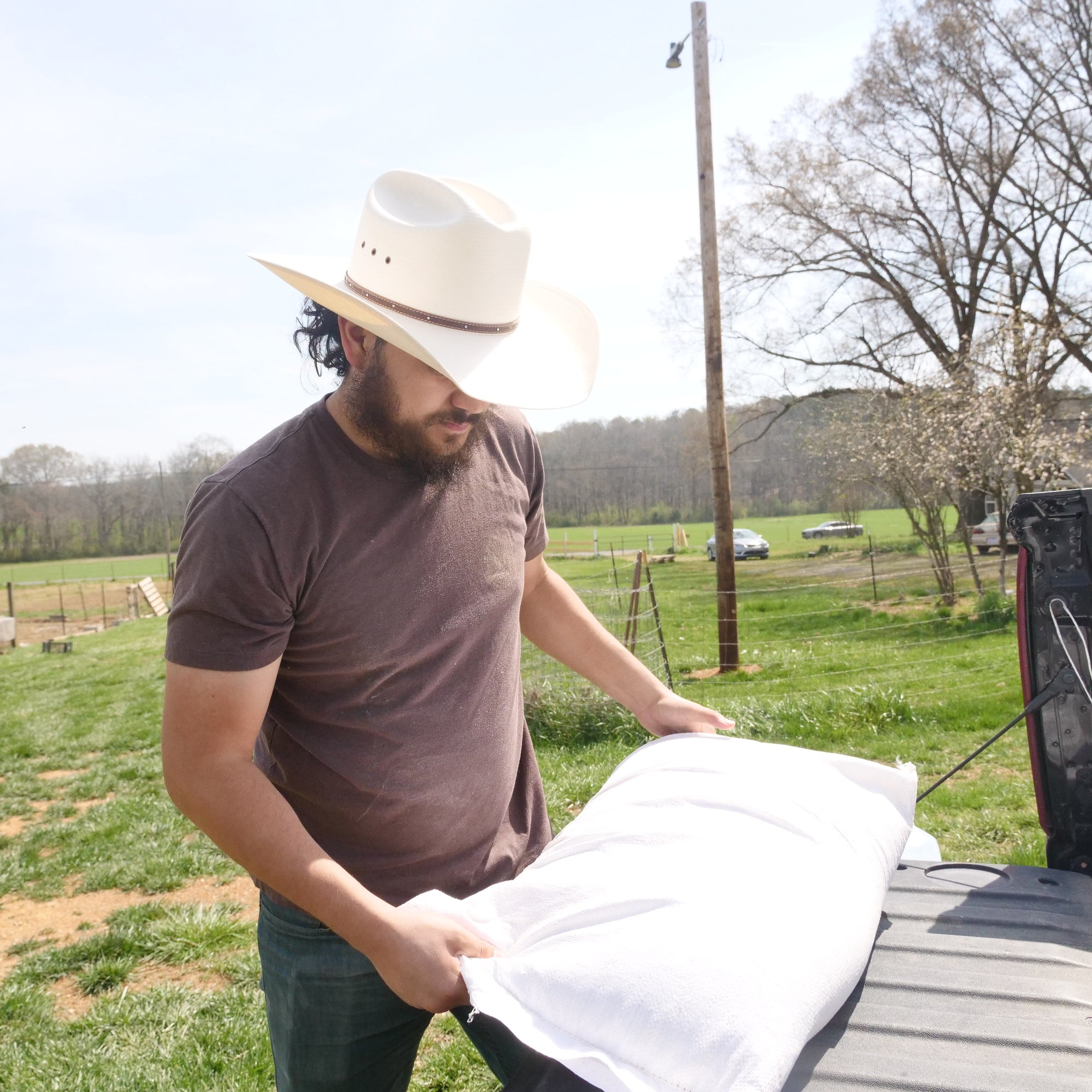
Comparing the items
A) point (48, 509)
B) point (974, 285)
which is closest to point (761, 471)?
point (974, 285)

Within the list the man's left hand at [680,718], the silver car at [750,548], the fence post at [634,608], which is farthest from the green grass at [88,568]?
the man's left hand at [680,718]

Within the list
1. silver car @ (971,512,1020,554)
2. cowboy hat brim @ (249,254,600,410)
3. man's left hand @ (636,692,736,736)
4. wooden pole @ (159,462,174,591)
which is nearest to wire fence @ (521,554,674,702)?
man's left hand @ (636,692,736,736)

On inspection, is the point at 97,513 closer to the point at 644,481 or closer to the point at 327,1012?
the point at 644,481

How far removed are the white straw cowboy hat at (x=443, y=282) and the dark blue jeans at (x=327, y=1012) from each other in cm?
93

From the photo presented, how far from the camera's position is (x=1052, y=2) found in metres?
17.9

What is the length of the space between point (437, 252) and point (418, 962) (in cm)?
104

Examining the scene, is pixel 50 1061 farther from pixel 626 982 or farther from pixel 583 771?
pixel 583 771

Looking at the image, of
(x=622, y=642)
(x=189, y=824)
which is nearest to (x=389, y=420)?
(x=189, y=824)

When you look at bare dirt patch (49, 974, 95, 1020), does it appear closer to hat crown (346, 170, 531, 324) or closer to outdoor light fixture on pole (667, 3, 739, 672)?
hat crown (346, 170, 531, 324)

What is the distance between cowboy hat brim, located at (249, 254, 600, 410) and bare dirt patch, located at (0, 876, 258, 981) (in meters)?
3.11

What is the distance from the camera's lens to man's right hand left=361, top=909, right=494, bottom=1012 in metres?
1.24

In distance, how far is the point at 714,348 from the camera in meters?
9.64

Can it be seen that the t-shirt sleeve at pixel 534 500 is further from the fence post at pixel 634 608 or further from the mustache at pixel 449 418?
the fence post at pixel 634 608

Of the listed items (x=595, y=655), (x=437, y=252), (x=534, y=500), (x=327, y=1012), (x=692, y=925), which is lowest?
(x=327, y=1012)
